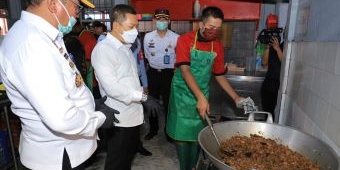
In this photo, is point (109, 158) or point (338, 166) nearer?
point (338, 166)

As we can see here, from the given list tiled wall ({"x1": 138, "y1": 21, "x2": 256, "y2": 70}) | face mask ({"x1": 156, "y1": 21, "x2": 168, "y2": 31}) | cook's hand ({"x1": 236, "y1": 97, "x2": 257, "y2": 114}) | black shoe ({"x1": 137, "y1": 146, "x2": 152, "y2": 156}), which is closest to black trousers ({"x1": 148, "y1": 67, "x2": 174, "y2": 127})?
face mask ({"x1": 156, "y1": 21, "x2": 168, "y2": 31})

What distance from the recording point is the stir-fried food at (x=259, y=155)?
3.63 ft

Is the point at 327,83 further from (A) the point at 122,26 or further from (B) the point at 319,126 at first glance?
(A) the point at 122,26

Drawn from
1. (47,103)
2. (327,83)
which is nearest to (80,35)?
(47,103)

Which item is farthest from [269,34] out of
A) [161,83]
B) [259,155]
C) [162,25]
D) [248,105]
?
[259,155]

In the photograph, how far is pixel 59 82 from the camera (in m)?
0.95

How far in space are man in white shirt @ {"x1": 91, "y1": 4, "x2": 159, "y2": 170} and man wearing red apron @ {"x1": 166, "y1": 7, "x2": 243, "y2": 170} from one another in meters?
0.26

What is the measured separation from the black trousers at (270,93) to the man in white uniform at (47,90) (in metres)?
2.19

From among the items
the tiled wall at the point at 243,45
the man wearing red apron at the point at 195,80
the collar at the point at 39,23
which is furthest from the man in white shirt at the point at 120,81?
the tiled wall at the point at 243,45

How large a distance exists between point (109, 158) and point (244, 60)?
109 inches

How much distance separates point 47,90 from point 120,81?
854 millimetres

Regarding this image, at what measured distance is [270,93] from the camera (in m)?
2.91

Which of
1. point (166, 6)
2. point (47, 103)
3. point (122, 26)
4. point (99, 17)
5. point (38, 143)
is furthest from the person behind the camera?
point (99, 17)

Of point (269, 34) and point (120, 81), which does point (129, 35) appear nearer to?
point (120, 81)
